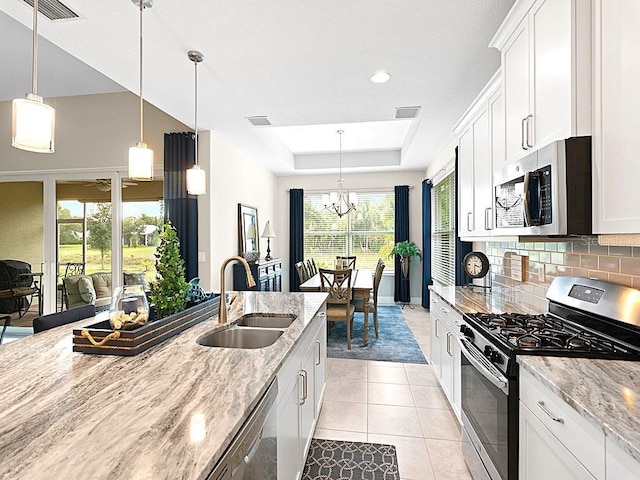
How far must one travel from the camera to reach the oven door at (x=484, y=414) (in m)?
1.50

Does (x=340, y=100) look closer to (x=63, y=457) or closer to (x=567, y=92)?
(x=567, y=92)

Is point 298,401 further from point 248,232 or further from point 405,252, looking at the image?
point 405,252

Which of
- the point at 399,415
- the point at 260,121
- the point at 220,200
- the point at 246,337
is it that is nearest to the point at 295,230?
the point at 220,200

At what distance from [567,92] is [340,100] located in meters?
2.16

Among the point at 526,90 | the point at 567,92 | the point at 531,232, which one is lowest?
the point at 531,232

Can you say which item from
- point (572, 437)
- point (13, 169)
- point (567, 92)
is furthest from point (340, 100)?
Result: point (13, 169)

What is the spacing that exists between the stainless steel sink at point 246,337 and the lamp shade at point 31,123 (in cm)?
117

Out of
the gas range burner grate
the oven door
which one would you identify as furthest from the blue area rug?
the gas range burner grate

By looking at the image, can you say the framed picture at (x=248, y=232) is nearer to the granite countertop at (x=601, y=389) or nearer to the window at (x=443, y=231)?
the window at (x=443, y=231)

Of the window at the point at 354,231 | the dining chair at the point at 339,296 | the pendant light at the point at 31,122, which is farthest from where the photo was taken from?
the window at the point at 354,231

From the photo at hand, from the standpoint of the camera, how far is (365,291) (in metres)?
4.25

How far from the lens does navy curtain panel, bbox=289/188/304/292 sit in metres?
7.11

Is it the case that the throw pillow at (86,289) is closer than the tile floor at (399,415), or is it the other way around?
the tile floor at (399,415)

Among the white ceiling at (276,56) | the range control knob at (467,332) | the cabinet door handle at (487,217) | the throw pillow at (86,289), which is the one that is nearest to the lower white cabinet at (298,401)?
the range control knob at (467,332)
